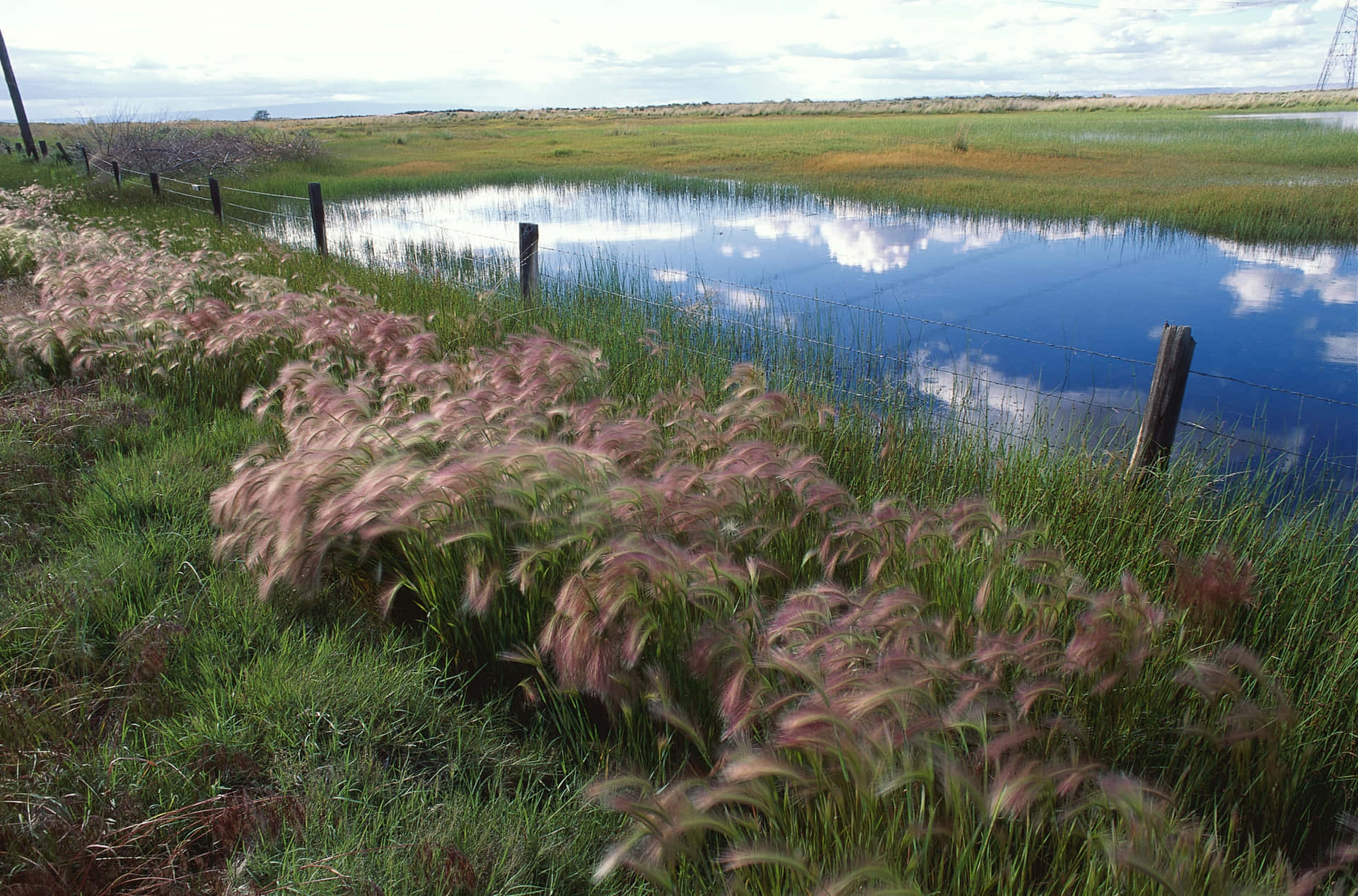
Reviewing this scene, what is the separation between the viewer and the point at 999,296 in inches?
441

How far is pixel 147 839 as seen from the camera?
1798 mm

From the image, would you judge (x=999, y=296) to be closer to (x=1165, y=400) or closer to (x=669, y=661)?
(x=1165, y=400)

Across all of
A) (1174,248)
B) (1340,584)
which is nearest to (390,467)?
(1340,584)

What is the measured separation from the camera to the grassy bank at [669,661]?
5.29 ft

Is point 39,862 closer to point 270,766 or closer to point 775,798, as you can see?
point 270,766

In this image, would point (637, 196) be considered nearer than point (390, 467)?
No

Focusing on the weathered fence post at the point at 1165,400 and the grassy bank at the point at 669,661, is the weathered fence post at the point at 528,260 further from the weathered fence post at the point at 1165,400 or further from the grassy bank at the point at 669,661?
the weathered fence post at the point at 1165,400

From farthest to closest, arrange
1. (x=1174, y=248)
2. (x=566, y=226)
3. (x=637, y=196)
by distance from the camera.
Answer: (x=637, y=196) < (x=566, y=226) < (x=1174, y=248)

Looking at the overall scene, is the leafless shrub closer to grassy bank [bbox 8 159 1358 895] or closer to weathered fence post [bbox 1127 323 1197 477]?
grassy bank [bbox 8 159 1358 895]

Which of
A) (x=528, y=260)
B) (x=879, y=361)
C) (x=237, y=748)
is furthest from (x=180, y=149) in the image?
(x=237, y=748)

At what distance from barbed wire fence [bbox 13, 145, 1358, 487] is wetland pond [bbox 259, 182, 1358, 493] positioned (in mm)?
60

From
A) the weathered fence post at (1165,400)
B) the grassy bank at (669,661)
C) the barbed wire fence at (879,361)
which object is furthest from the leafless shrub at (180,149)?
the weathered fence post at (1165,400)

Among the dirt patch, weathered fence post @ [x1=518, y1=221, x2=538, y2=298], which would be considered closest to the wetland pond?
weathered fence post @ [x1=518, y1=221, x2=538, y2=298]

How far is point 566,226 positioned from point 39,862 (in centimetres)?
1666
